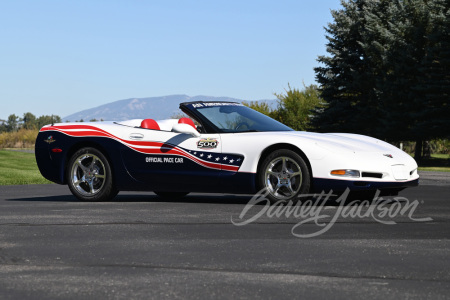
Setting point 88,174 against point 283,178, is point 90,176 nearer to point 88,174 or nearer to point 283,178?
point 88,174

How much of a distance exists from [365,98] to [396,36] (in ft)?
17.4

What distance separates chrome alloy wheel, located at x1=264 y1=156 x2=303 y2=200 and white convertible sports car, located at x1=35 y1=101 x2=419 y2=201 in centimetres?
1

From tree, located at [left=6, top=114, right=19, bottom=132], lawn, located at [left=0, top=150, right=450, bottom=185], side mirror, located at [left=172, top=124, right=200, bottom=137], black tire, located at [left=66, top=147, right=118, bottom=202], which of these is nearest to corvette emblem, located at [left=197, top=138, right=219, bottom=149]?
side mirror, located at [left=172, top=124, right=200, bottom=137]

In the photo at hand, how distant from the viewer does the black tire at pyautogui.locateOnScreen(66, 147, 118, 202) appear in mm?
10398

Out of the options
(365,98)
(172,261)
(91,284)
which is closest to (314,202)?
(172,261)

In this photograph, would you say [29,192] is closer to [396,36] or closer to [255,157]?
[255,157]

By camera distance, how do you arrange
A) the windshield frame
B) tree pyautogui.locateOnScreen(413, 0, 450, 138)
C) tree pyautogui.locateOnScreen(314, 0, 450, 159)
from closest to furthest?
the windshield frame
tree pyautogui.locateOnScreen(413, 0, 450, 138)
tree pyautogui.locateOnScreen(314, 0, 450, 159)

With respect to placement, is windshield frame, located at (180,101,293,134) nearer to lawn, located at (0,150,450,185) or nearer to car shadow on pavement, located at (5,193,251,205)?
car shadow on pavement, located at (5,193,251,205)

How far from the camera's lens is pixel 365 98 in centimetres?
4491

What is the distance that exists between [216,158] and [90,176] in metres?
1.96

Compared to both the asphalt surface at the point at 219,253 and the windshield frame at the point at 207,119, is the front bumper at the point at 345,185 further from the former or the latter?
the windshield frame at the point at 207,119
